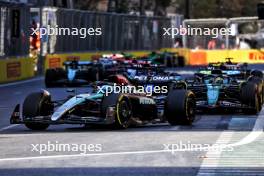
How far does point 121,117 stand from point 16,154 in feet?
10.4

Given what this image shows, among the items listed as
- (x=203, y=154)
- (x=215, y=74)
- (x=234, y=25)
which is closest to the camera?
(x=203, y=154)

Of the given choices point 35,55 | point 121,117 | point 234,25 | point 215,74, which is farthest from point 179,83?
point 234,25

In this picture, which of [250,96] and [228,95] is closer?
[250,96]

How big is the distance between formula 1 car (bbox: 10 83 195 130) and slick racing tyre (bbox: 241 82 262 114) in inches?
84.8

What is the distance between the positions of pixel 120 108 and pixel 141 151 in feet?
8.60

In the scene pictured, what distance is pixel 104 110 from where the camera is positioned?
1370 cm

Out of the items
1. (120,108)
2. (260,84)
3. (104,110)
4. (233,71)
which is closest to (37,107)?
(104,110)

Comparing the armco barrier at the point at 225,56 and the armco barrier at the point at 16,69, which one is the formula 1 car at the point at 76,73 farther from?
the armco barrier at the point at 225,56

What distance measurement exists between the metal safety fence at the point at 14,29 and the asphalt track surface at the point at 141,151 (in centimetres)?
1734

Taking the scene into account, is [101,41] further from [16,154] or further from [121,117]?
[16,154]

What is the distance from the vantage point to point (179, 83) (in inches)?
694

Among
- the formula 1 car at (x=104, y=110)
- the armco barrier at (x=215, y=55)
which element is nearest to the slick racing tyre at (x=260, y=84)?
the formula 1 car at (x=104, y=110)

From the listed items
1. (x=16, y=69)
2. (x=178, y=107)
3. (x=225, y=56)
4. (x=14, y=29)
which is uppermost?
(x=14, y=29)

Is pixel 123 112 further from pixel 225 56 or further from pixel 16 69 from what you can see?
pixel 225 56
